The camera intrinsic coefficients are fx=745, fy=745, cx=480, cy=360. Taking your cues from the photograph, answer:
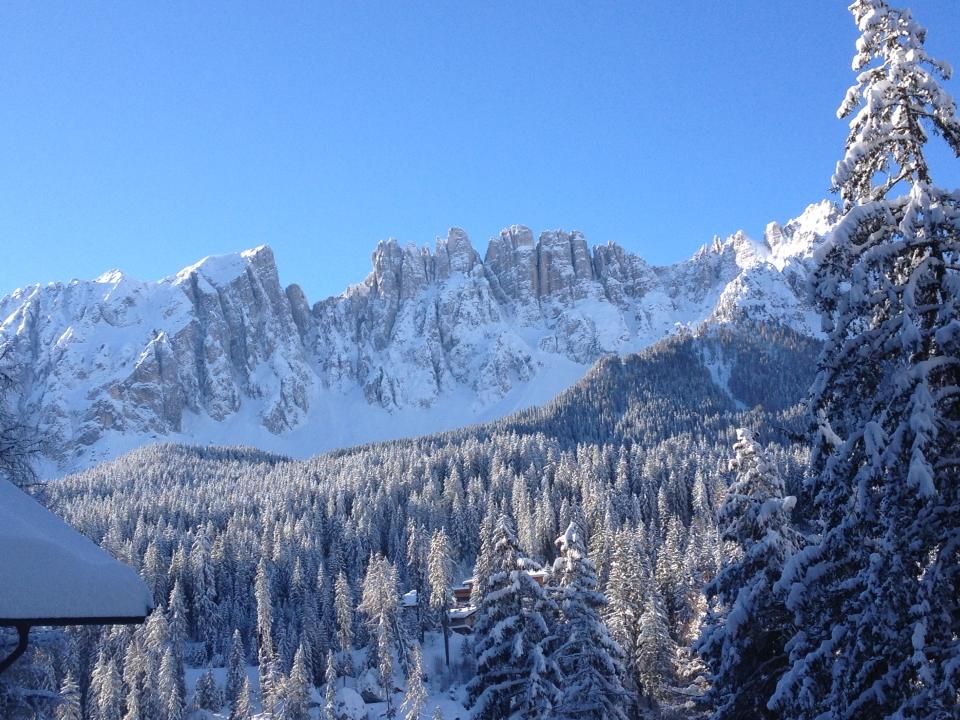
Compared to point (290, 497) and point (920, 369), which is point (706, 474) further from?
point (920, 369)

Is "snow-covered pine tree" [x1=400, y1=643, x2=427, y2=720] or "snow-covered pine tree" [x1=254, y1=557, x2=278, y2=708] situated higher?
"snow-covered pine tree" [x1=254, y1=557, x2=278, y2=708]

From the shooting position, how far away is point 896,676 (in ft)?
24.6

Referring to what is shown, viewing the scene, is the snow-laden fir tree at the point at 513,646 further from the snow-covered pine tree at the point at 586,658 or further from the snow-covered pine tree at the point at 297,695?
the snow-covered pine tree at the point at 297,695

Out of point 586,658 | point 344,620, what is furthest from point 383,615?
point 586,658

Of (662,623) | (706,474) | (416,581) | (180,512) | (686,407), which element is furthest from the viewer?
(686,407)

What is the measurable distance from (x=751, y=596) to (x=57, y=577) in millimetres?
12406

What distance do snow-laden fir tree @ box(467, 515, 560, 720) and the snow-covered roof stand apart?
16392mm

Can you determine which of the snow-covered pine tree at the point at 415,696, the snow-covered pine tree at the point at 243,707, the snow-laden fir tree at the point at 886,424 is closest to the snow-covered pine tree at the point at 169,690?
the snow-covered pine tree at the point at 243,707

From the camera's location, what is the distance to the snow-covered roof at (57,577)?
4.04 m

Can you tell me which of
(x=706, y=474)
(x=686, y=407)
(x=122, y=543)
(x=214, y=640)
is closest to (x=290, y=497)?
(x=122, y=543)

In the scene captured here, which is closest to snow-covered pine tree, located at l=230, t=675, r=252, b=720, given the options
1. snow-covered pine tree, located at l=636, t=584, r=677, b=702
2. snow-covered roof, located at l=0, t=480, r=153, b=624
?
snow-covered pine tree, located at l=636, t=584, r=677, b=702

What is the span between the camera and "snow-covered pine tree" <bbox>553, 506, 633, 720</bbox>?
65.9 feet

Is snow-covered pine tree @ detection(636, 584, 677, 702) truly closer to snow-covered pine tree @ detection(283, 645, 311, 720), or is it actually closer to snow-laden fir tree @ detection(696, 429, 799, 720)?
snow-laden fir tree @ detection(696, 429, 799, 720)

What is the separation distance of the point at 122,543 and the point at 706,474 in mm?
70859
